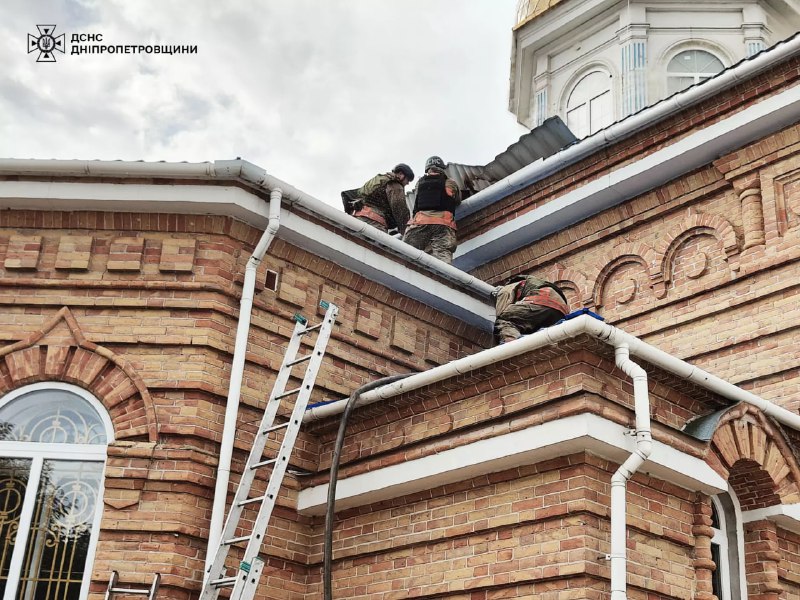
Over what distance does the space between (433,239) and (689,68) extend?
6.67 meters

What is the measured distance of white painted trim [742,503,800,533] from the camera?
7.71m

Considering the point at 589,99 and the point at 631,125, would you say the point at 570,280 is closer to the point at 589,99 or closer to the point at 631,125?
the point at 631,125

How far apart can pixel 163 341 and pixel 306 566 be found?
2276 millimetres

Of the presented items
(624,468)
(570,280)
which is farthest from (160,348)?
(570,280)

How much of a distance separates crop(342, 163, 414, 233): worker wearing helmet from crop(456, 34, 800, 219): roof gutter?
72cm

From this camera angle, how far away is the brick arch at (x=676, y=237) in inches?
405

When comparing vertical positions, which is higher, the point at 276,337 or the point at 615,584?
the point at 276,337

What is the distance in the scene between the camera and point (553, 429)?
22.6ft

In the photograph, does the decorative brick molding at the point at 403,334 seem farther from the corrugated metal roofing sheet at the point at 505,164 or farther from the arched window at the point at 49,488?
the corrugated metal roofing sheet at the point at 505,164

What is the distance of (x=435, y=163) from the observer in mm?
12094

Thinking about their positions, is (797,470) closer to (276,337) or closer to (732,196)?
(732,196)

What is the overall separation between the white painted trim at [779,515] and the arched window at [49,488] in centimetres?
519

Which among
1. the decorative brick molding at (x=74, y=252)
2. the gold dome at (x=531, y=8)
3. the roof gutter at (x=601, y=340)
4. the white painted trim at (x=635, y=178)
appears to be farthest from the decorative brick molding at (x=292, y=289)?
the gold dome at (x=531, y=8)

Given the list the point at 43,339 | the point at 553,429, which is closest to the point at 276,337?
the point at 43,339
